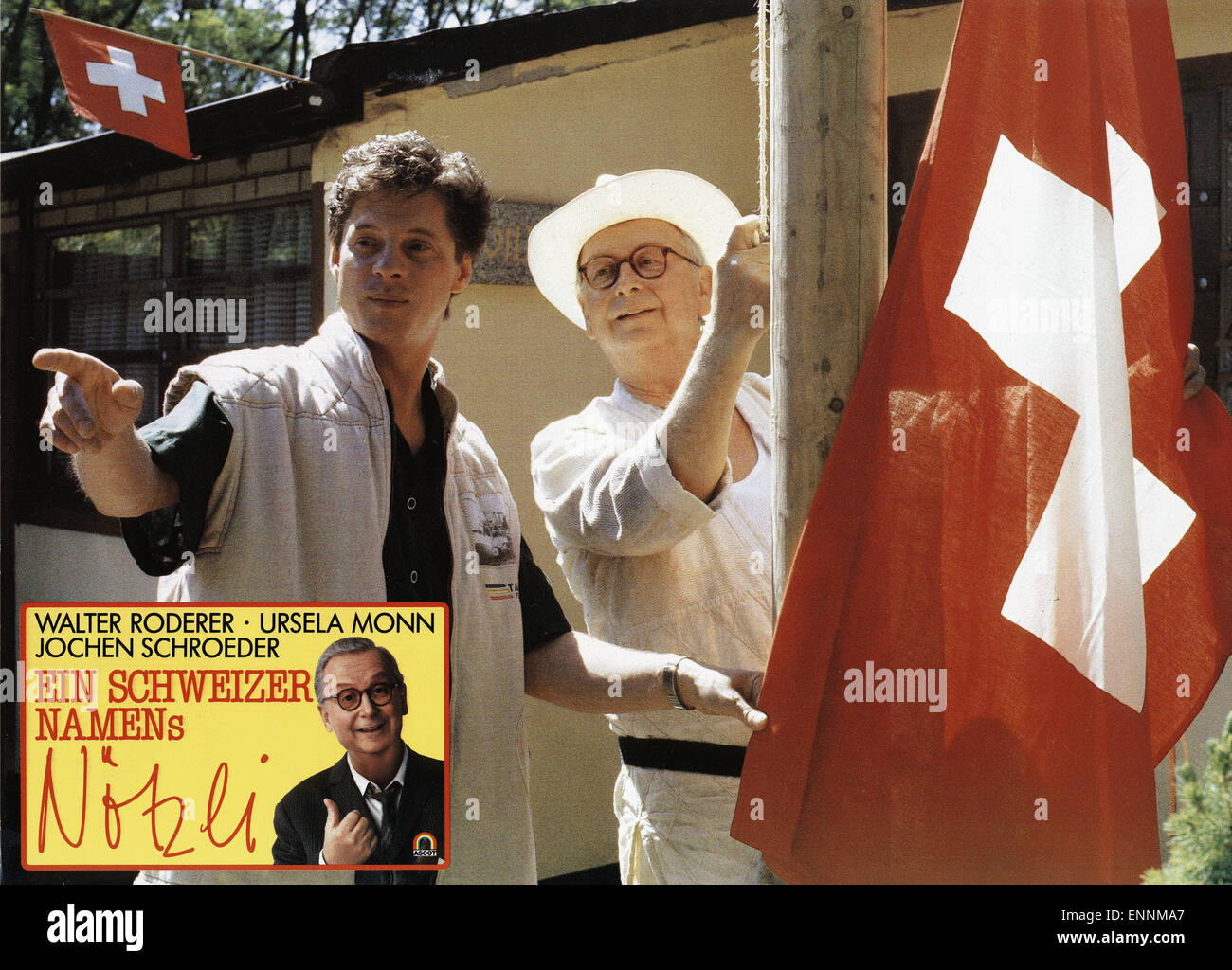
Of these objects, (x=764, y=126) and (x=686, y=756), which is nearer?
(x=764, y=126)

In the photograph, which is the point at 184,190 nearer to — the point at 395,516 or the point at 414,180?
the point at 414,180

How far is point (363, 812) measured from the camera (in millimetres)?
2357

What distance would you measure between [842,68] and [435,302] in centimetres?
83

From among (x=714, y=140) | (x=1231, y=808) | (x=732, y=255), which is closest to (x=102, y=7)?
(x=714, y=140)

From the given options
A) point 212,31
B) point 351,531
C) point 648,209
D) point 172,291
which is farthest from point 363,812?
point 212,31

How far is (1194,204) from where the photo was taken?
3.96 metres

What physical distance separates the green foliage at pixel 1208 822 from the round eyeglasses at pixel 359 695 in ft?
4.50

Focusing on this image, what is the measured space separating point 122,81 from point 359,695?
2151 mm

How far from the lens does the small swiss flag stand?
3.52 m

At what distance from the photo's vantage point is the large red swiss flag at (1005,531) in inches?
77.7

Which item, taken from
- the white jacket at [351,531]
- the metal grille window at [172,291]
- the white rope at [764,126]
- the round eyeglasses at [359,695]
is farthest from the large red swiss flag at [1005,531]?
the metal grille window at [172,291]

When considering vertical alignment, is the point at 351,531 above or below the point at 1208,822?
above

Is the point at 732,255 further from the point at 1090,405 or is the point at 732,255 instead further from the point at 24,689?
the point at 24,689

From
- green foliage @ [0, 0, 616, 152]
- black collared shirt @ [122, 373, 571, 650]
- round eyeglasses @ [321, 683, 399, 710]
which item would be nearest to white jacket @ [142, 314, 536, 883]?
black collared shirt @ [122, 373, 571, 650]
